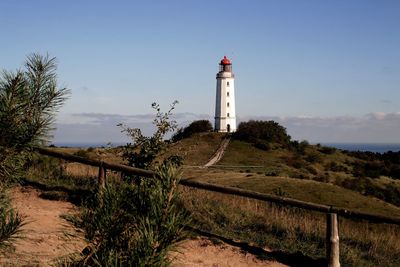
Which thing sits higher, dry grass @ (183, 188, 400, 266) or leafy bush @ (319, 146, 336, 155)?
leafy bush @ (319, 146, 336, 155)

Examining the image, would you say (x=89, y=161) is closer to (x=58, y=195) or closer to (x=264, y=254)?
(x=58, y=195)

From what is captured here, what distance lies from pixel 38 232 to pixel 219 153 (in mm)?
41468

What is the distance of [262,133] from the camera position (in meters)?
57.2

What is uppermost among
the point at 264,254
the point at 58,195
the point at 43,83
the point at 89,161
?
the point at 43,83

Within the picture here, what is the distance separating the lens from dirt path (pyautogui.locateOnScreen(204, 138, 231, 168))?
4604 cm

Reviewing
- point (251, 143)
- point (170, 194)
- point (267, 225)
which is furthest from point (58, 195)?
point (251, 143)

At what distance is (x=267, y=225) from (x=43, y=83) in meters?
8.38

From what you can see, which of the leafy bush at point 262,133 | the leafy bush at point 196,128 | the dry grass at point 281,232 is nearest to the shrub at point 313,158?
the leafy bush at point 262,133

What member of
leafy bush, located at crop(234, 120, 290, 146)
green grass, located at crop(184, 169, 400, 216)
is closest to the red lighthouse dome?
leafy bush, located at crop(234, 120, 290, 146)

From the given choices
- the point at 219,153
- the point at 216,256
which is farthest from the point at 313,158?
the point at 216,256

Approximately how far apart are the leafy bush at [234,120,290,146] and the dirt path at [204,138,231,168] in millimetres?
2177

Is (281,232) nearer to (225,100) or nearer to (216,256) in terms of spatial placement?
(216,256)

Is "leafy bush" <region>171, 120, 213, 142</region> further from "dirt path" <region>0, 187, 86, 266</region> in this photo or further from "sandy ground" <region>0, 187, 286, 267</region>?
"sandy ground" <region>0, 187, 286, 267</region>

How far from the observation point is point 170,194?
2127 mm
